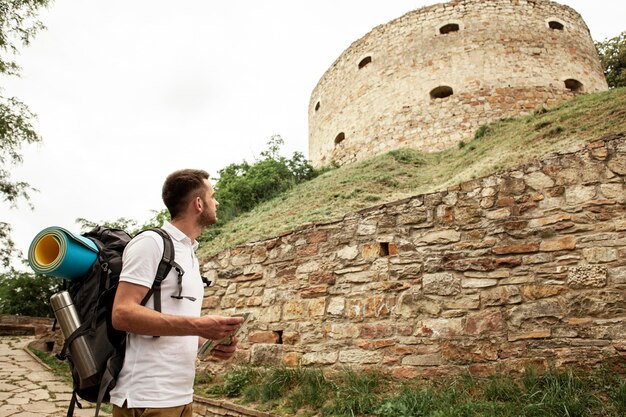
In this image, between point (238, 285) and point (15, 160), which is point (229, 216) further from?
point (238, 285)

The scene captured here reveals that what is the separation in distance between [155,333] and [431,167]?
936 cm

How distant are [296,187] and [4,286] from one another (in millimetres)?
12114

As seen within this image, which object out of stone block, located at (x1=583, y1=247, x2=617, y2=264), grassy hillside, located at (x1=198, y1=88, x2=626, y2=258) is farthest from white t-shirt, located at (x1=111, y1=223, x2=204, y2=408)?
grassy hillside, located at (x1=198, y1=88, x2=626, y2=258)

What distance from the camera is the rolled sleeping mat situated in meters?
1.54

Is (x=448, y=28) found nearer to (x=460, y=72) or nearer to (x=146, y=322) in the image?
(x=460, y=72)

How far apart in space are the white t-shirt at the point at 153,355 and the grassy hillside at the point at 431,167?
3660 mm

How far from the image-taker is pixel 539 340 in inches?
133

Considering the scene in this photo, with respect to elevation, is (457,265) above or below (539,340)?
above

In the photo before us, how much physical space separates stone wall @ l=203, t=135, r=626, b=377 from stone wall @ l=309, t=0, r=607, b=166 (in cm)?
873

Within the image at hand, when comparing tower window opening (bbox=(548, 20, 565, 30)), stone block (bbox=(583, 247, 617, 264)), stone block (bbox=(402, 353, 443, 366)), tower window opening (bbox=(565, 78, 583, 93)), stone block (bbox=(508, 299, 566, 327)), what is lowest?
stone block (bbox=(402, 353, 443, 366))

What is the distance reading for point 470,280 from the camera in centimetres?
380

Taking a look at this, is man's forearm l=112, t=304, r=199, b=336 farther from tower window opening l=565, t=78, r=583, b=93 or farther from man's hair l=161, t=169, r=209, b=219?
tower window opening l=565, t=78, r=583, b=93

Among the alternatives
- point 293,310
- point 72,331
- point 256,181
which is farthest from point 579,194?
point 256,181

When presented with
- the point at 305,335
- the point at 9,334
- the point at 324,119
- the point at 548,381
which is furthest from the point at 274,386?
the point at 324,119
